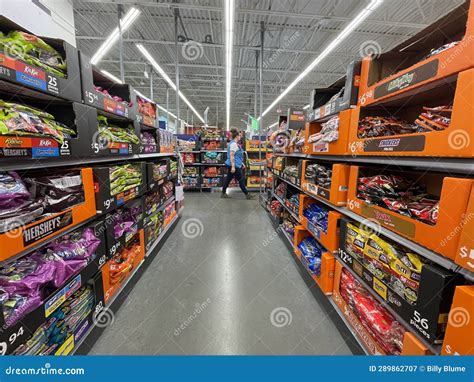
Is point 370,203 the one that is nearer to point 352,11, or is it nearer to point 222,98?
point 352,11

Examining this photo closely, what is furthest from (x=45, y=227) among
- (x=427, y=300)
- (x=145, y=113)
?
(x=145, y=113)

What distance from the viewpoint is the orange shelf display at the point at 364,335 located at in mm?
1000

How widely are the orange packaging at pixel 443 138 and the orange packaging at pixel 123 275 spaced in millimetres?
2205

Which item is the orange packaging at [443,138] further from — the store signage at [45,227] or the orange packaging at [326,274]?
the store signage at [45,227]

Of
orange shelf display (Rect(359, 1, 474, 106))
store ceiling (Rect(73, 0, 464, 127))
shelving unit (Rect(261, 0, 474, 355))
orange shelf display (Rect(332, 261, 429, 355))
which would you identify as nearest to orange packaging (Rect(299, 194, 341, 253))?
shelving unit (Rect(261, 0, 474, 355))

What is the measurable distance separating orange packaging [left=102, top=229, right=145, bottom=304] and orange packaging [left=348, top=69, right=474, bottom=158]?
2.20m

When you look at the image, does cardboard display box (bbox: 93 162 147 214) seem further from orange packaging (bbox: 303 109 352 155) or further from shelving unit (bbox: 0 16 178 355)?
orange packaging (bbox: 303 109 352 155)

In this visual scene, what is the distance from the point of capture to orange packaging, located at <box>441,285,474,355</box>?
754 millimetres

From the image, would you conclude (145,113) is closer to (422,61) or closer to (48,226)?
(48,226)

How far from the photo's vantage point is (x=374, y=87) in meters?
1.43

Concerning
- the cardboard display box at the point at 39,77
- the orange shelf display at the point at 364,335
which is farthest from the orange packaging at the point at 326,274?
the cardboard display box at the point at 39,77

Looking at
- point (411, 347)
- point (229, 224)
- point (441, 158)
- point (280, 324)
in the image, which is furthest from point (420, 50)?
point (229, 224)

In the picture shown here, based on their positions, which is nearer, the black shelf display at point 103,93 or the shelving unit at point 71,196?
the shelving unit at point 71,196

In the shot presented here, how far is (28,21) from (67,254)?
2.44m
